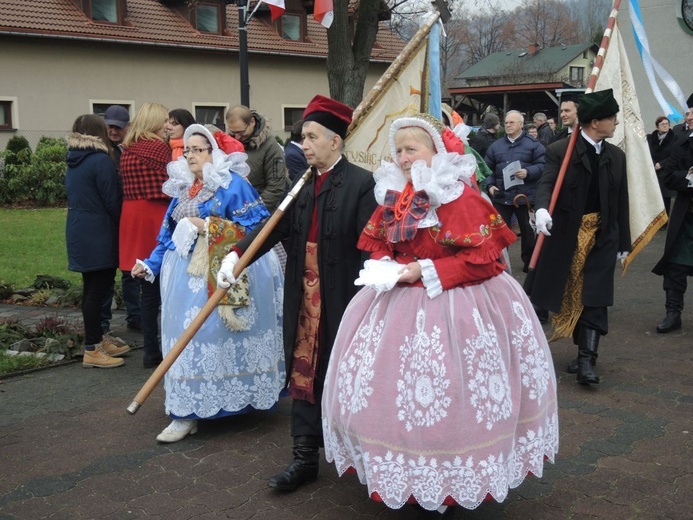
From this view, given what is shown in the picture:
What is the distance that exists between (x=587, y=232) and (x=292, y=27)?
77.2 ft

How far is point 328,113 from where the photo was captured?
404 centimetres

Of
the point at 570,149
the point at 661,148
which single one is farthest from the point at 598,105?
the point at 661,148

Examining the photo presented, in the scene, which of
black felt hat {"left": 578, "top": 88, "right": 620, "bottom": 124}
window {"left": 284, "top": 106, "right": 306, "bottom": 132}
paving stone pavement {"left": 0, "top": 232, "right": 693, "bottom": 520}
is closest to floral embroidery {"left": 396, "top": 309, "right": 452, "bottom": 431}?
paving stone pavement {"left": 0, "top": 232, "right": 693, "bottom": 520}

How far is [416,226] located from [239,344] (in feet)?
6.19

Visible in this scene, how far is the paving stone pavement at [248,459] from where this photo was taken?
3941mm

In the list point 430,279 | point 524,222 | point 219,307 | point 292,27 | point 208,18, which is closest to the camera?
point 430,279

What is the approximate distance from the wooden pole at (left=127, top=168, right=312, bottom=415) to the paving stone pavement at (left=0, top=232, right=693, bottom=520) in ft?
2.05

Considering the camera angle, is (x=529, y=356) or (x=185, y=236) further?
(x=185, y=236)

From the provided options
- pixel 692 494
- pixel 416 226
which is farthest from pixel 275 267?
pixel 692 494

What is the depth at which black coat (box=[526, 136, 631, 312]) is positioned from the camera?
5.78m

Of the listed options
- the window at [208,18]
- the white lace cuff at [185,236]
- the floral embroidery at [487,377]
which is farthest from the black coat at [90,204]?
the window at [208,18]

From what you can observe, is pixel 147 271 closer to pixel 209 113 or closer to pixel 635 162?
pixel 635 162

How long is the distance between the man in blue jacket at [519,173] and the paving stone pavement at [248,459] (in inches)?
110

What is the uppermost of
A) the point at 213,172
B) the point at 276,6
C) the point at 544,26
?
the point at 544,26
